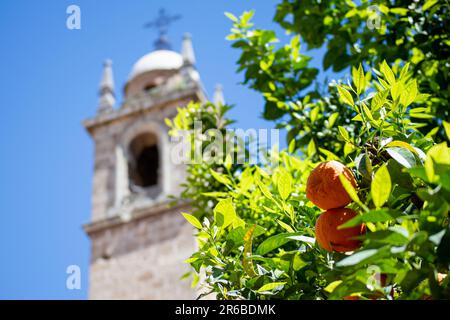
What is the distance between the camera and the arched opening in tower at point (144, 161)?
2533cm

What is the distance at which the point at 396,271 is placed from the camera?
4.43ft

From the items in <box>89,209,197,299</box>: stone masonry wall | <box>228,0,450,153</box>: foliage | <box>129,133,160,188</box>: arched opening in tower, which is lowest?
<box>228,0,450,153</box>: foliage

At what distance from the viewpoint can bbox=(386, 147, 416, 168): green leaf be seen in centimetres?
161

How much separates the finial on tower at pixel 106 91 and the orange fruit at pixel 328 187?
81.5 ft

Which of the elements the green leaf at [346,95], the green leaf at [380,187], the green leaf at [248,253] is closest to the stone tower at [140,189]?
the green leaf at [248,253]

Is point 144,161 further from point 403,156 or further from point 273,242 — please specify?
point 403,156

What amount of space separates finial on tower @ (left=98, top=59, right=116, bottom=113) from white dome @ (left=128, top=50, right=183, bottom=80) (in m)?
0.98

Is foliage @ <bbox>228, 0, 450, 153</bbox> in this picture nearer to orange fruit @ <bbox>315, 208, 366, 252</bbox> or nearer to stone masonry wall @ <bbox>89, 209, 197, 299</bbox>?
orange fruit @ <bbox>315, 208, 366, 252</bbox>

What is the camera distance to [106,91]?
1058 inches

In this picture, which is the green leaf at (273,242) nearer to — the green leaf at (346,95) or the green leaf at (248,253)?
the green leaf at (248,253)

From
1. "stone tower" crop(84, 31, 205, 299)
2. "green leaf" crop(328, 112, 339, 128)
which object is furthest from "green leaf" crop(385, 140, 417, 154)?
"stone tower" crop(84, 31, 205, 299)

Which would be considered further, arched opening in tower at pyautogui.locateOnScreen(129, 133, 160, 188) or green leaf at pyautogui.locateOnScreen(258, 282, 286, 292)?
arched opening in tower at pyautogui.locateOnScreen(129, 133, 160, 188)
